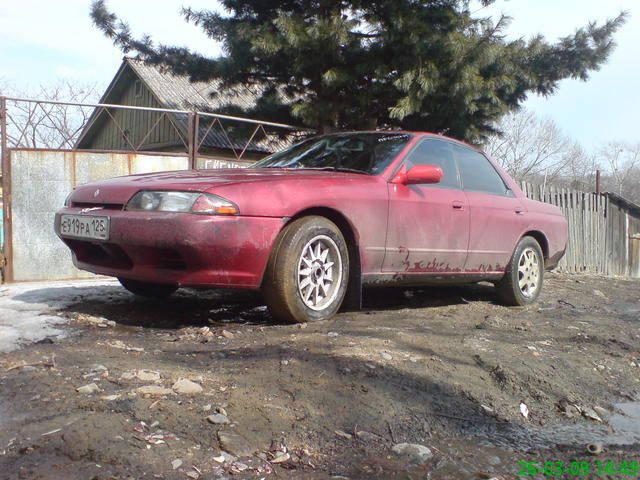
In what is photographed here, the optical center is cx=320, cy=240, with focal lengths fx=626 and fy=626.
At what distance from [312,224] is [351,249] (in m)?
0.44

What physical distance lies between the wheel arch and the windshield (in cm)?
53

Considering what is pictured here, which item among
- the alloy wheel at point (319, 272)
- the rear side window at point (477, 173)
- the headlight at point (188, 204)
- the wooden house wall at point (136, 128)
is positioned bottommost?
the alloy wheel at point (319, 272)

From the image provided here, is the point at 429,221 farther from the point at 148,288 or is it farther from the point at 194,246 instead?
the point at 148,288

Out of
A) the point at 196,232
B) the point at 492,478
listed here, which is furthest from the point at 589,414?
the point at 196,232

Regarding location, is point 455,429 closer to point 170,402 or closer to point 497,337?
point 170,402

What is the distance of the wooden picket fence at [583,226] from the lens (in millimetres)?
11047

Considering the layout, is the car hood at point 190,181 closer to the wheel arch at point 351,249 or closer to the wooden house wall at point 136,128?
the wheel arch at point 351,249

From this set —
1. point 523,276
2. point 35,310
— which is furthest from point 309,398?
point 523,276

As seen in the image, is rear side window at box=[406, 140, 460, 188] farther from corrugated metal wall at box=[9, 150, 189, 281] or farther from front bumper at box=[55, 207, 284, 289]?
corrugated metal wall at box=[9, 150, 189, 281]

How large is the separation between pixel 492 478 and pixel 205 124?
8233 millimetres

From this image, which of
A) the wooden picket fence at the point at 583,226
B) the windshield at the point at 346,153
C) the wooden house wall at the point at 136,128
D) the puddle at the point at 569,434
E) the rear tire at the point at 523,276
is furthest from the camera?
the wooden house wall at the point at 136,128

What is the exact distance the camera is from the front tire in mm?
3670

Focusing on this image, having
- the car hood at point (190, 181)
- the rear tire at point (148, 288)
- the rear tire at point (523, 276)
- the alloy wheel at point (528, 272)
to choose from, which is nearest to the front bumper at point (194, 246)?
the car hood at point (190, 181)

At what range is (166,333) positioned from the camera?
12.3 feet
